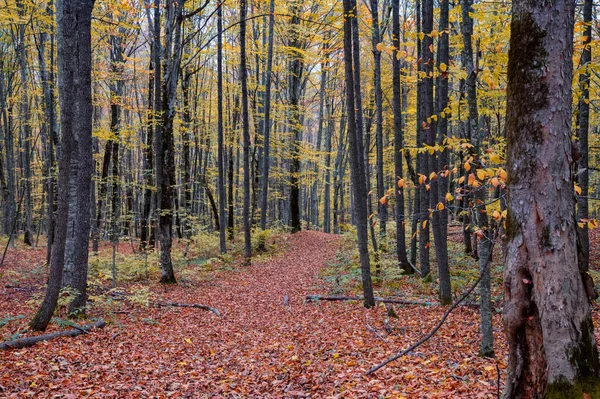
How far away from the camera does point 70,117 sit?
6562 millimetres

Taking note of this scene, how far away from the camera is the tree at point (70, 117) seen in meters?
6.63

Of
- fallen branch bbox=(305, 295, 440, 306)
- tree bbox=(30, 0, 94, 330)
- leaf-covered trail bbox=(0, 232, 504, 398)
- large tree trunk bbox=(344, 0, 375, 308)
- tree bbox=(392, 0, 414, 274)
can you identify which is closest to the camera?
leaf-covered trail bbox=(0, 232, 504, 398)

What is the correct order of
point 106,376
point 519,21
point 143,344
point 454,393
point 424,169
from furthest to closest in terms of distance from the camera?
point 424,169, point 143,344, point 106,376, point 454,393, point 519,21

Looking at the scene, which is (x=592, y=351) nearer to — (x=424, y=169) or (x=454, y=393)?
(x=454, y=393)

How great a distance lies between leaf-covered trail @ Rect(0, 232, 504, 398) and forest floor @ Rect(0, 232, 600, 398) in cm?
2

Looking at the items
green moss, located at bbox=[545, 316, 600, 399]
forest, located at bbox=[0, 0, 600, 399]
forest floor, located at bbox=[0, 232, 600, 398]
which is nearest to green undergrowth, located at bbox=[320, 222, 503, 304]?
forest, located at bbox=[0, 0, 600, 399]

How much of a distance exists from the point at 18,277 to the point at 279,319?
9.67m

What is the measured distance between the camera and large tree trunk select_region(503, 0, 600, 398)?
7.78 ft

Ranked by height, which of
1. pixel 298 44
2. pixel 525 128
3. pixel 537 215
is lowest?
pixel 537 215

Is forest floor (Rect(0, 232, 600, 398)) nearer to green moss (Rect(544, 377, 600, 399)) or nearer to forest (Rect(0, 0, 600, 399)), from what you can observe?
forest (Rect(0, 0, 600, 399))

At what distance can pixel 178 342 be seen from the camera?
7199mm

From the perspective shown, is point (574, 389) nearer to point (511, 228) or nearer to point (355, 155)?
point (511, 228)

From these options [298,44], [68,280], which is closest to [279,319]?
[68,280]

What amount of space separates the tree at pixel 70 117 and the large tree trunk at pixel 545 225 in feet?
22.4
